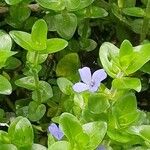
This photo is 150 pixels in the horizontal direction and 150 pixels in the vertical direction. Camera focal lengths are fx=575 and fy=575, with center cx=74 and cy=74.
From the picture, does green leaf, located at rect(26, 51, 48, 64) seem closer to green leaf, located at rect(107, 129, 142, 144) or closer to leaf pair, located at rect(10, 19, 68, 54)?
leaf pair, located at rect(10, 19, 68, 54)

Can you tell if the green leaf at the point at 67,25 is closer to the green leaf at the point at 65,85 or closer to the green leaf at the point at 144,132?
the green leaf at the point at 65,85

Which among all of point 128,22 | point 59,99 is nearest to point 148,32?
point 128,22

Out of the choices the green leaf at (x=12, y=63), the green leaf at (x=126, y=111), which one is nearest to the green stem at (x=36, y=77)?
the green leaf at (x=12, y=63)

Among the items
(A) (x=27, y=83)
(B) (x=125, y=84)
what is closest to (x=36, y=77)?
(A) (x=27, y=83)

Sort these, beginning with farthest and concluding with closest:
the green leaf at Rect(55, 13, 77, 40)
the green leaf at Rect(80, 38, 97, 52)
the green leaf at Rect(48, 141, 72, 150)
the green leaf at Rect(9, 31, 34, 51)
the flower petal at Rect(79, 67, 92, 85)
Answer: the green leaf at Rect(80, 38, 97, 52)
the green leaf at Rect(55, 13, 77, 40)
the green leaf at Rect(9, 31, 34, 51)
the flower petal at Rect(79, 67, 92, 85)
the green leaf at Rect(48, 141, 72, 150)

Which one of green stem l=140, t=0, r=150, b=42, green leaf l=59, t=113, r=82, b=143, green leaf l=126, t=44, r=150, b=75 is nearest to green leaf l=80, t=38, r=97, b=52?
green stem l=140, t=0, r=150, b=42
